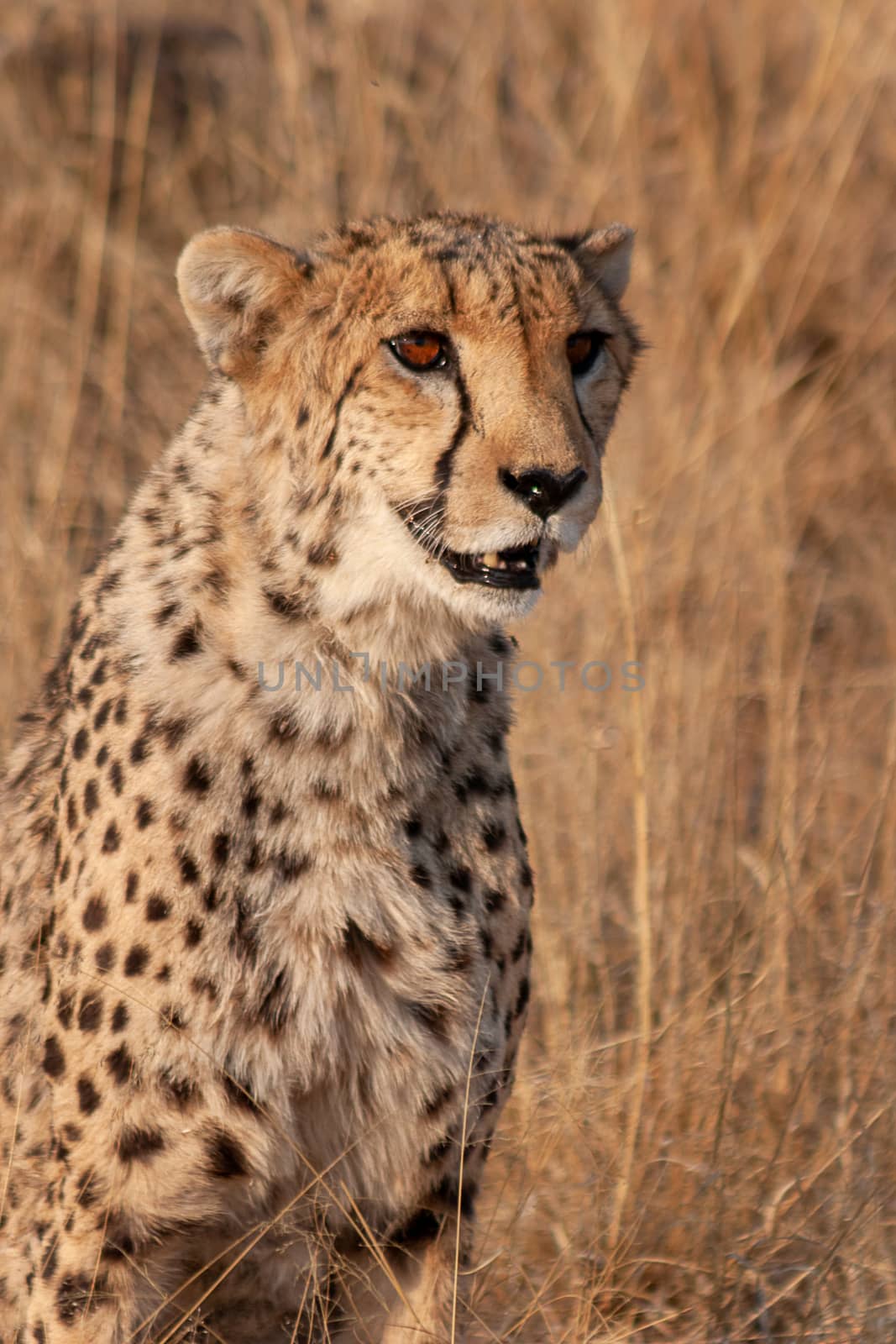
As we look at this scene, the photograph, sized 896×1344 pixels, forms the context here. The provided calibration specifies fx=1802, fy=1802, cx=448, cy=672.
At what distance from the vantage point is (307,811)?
2279 mm

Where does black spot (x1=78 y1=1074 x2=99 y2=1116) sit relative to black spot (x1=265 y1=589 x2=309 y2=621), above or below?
below

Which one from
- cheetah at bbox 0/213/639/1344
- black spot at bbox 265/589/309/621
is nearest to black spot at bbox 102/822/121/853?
cheetah at bbox 0/213/639/1344

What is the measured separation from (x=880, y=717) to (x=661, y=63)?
236 centimetres

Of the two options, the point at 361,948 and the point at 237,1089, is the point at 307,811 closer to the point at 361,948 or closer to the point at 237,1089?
the point at 361,948

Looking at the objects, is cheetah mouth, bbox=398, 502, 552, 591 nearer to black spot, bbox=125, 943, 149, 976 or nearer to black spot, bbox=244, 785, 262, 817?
black spot, bbox=244, 785, 262, 817

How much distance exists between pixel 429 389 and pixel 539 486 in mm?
196

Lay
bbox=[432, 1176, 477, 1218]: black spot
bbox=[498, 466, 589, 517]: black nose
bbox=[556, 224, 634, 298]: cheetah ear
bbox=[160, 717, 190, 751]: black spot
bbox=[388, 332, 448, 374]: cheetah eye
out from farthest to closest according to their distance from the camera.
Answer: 1. bbox=[556, 224, 634, 298]: cheetah ear
2. bbox=[432, 1176, 477, 1218]: black spot
3. bbox=[160, 717, 190, 751]: black spot
4. bbox=[388, 332, 448, 374]: cheetah eye
5. bbox=[498, 466, 589, 517]: black nose

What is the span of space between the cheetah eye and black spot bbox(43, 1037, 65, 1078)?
3.08ft

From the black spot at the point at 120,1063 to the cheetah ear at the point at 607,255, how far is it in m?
1.18

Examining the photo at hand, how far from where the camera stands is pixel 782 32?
6133 mm

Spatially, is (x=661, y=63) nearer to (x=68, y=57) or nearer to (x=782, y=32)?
(x=782, y=32)

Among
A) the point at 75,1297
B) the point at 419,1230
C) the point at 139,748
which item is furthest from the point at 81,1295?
the point at 139,748

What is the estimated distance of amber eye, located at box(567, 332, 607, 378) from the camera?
7.32 ft

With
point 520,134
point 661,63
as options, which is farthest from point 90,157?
point 661,63
